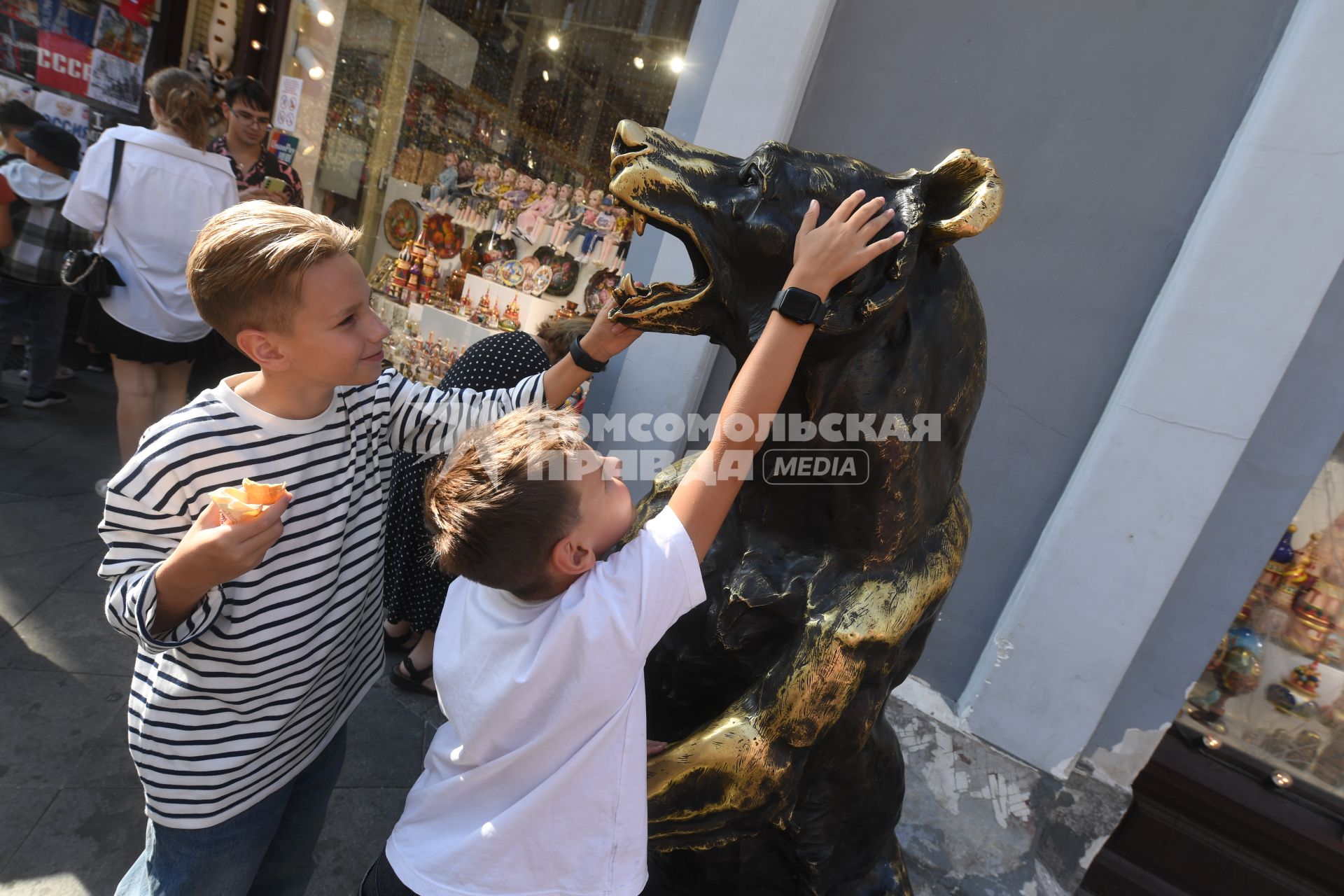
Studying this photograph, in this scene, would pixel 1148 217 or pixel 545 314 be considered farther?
pixel 545 314

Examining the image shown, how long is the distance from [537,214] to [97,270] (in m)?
2.20

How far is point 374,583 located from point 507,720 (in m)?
0.61

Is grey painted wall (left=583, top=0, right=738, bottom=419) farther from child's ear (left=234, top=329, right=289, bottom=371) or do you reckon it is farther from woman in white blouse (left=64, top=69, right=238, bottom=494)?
child's ear (left=234, top=329, right=289, bottom=371)

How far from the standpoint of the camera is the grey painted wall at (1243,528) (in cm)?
219

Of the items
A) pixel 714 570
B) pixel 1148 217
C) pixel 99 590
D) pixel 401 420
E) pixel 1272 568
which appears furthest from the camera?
pixel 99 590

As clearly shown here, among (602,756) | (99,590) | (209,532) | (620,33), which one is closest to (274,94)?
(620,33)

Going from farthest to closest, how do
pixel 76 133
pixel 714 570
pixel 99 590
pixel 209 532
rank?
pixel 76 133, pixel 99 590, pixel 714 570, pixel 209 532

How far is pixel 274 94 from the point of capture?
586 cm

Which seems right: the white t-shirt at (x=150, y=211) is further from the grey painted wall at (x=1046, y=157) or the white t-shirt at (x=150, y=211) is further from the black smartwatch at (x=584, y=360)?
the grey painted wall at (x=1046, y=157)

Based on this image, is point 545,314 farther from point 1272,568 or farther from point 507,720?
point 1272,568

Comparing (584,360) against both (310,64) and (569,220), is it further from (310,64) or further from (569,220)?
(310,64)

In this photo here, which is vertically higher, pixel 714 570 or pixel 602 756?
pixel 714 570

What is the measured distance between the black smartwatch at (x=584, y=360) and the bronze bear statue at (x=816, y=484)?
31cm

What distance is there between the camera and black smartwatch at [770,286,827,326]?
981 millimetres
